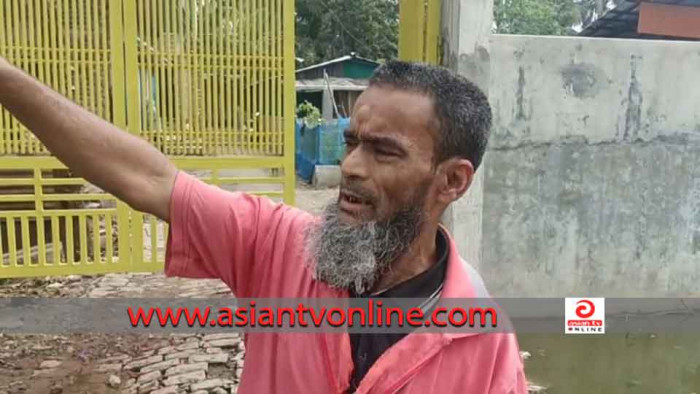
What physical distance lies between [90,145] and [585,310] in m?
5.12

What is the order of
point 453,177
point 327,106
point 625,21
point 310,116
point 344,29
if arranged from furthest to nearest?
point 344,29 < point 327,106 < point 310,116 < point 625,21 < point 453,177

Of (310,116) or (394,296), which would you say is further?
(310,116)

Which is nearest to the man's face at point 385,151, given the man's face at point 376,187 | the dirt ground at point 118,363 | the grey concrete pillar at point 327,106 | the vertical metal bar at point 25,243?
the man's face at point 376,187

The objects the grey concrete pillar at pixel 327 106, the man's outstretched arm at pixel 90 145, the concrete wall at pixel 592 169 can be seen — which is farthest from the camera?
the grey concrete pillar at pixel 327 106

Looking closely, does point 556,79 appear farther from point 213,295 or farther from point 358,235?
A: point 358,235

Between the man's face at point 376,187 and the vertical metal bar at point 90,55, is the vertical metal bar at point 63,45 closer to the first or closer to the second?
the vertical metal bar at point 90,55

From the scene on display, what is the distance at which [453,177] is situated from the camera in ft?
5.03

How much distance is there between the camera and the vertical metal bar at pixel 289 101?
13.8ft

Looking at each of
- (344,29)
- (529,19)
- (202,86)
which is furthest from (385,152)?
(529,19)

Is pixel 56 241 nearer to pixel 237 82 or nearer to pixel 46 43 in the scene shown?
pixel 46 43

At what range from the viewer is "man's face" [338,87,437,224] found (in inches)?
56.1

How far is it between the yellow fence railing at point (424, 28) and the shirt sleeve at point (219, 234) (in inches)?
116

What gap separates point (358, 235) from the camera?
1458 millimetres

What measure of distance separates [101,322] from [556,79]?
3.99 m
